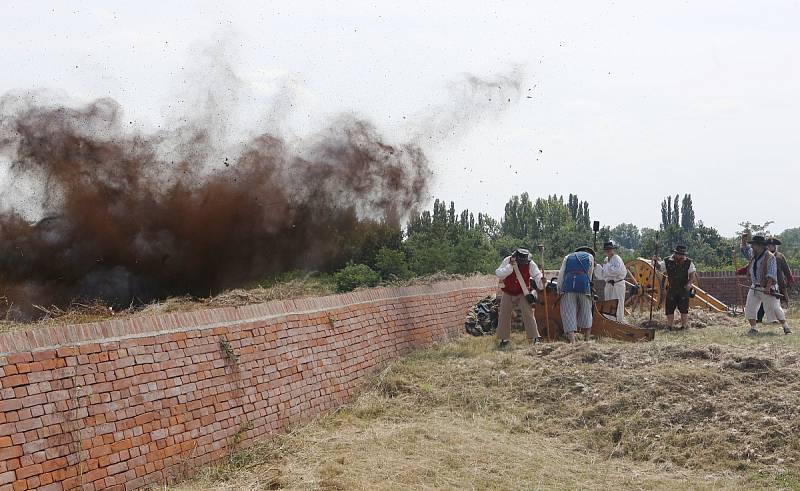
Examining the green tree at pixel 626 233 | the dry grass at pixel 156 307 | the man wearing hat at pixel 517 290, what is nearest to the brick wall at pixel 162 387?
the dry grass at pixel 156 307

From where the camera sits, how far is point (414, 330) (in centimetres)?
1270

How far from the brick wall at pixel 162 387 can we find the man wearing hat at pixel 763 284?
7053 mm

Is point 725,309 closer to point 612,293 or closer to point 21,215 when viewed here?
point 612,293

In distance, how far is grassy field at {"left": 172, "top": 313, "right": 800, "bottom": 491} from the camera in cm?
726

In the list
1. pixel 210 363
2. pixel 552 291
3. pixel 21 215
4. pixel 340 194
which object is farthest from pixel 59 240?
pixel 552 291

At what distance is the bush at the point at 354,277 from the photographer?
15.7 metres

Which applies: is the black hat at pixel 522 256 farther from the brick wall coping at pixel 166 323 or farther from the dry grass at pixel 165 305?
the brick wall coping at pixel 166 323

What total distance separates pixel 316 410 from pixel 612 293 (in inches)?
308

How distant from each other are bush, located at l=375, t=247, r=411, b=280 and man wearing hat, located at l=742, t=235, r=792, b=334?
6773 millimetres

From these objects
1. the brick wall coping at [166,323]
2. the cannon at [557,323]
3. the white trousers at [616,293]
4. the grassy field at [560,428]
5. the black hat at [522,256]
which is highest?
the black hat at [522,256]

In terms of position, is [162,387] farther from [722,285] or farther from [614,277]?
[722,285]

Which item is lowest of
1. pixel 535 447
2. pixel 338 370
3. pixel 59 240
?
pixel 535 447

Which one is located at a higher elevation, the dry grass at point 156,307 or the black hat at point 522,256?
the black hat at point 522,256

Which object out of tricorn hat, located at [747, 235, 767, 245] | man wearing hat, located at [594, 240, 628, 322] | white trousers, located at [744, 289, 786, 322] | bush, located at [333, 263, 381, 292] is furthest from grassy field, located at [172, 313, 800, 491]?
bush, located at [333, 263, 381, 292]
